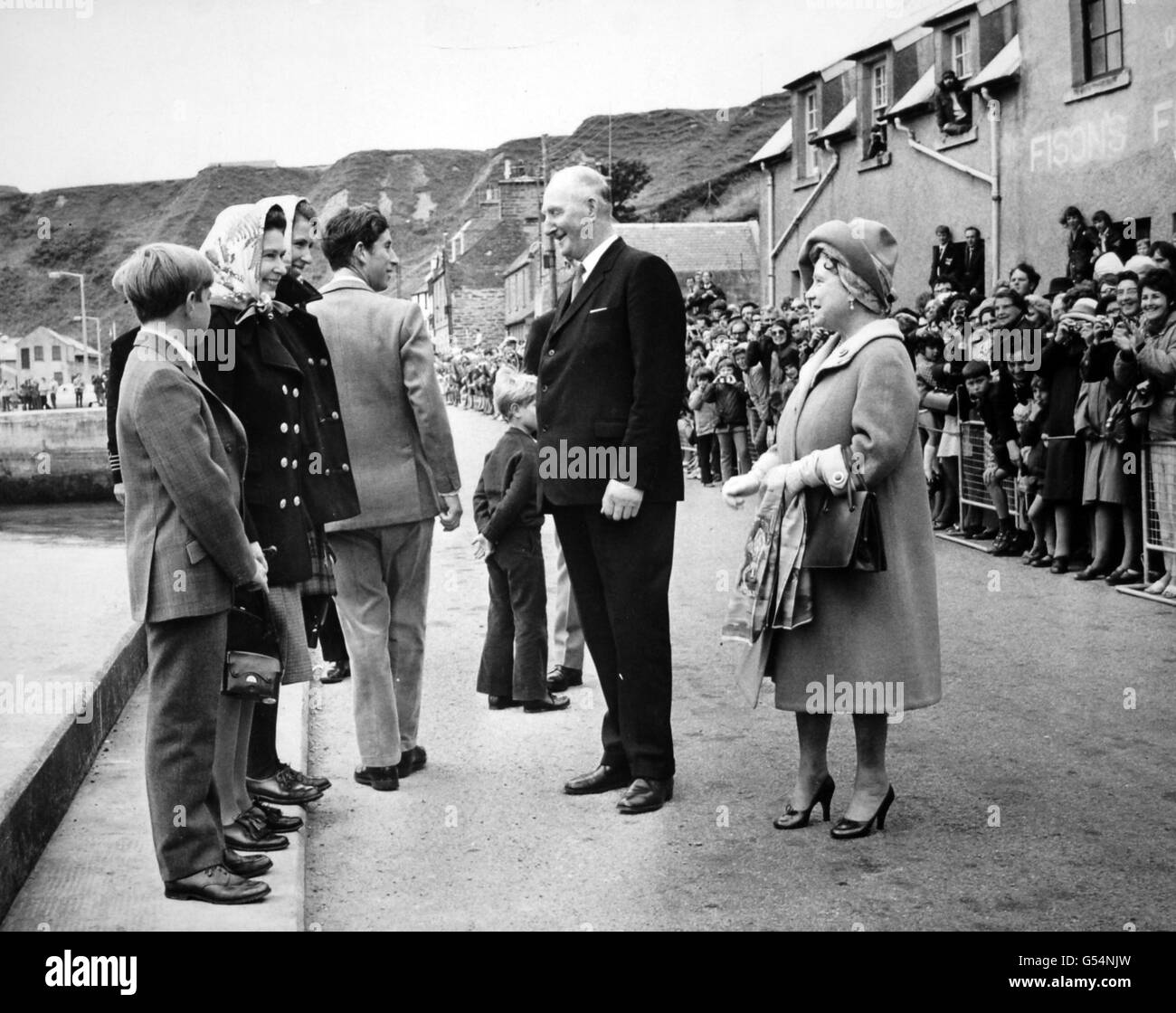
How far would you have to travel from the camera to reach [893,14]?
99.2 ft


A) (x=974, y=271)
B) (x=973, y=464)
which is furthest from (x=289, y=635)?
(x=974, y=271)

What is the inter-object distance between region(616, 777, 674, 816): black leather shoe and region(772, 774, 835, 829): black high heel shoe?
447mm

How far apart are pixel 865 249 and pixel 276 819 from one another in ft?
9.23

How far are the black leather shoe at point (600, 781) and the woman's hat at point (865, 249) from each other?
79.7 inches

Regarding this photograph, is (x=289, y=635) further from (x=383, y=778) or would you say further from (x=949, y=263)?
(x=949, y=263)

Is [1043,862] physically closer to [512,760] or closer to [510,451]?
[512,760]

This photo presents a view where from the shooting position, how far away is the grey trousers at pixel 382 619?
5664 mm

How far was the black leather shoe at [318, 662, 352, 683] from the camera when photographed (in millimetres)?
7824

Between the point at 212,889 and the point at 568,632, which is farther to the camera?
the point at 568,632

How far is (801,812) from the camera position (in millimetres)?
5152

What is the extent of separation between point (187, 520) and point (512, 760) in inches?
97.1

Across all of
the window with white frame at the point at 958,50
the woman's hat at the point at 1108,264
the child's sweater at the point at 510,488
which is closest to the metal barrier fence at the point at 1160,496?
the child's sweater at the point at 510,488

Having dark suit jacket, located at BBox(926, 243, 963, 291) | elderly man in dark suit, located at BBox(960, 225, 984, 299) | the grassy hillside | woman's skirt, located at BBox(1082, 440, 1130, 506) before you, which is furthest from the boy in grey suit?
the grassy hillside

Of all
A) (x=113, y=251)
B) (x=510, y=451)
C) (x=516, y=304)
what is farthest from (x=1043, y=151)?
(x=113, y=251)
